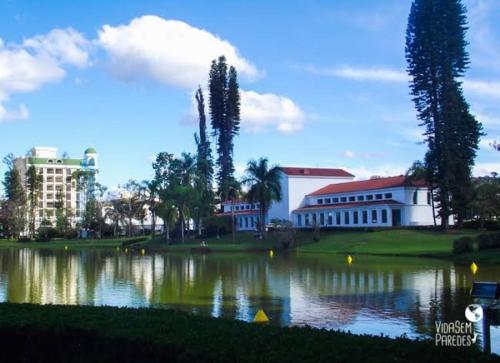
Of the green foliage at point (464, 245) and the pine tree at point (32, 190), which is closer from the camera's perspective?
the green foliage at point (464, 245)

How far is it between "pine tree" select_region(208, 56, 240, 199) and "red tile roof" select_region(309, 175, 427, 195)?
43.9ft

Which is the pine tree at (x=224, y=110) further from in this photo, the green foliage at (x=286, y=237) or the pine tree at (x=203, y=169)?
the green foliage at (x=286, y=237)

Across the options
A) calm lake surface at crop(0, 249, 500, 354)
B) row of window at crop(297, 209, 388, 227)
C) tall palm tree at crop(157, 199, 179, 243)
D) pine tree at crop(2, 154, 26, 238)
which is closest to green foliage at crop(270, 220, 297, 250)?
row of window at crop(297, 209, 388, 227)

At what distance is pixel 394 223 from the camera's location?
2672 inches

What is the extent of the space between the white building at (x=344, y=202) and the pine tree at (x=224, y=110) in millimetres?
7615

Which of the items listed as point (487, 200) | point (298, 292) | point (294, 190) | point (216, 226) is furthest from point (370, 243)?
point (298, 292)

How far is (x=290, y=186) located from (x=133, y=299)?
64392 millimetres

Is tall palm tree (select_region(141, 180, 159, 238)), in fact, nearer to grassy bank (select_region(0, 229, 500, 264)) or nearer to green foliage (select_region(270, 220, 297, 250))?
grassy bank (select_region(0, 229, 500, 264))

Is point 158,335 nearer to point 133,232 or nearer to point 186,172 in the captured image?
point 186,172

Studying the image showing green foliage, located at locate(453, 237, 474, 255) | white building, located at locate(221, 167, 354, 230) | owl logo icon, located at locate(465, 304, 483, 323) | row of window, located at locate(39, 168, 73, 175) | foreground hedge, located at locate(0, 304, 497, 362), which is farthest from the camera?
row of window, located at locate(39, 168, 73, 175)

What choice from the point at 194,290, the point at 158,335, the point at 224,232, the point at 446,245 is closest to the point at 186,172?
the point at 224,232

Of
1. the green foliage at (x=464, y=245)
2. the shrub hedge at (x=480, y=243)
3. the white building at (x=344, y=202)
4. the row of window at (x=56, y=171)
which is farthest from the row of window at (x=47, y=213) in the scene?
the shrub hedge at (x=480, y=243)

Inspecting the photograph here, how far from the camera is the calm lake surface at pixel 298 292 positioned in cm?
1475

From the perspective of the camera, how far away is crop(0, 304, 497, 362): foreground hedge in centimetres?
597
